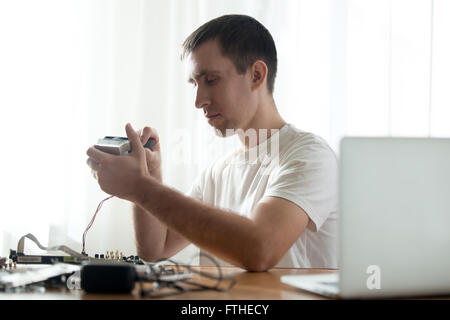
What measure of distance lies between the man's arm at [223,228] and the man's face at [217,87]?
430 mm

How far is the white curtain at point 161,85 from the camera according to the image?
2201 mm

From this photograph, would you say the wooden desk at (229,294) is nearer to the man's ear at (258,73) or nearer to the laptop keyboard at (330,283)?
the laptop keyboard at (330,283)

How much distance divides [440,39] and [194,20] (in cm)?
116

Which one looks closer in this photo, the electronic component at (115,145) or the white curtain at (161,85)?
the electronic component at (115,145)

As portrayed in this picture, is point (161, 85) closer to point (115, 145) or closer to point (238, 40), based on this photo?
point (238, 40)

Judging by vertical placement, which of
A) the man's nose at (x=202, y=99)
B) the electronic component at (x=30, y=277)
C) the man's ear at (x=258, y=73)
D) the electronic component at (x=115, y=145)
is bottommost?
the electronic component at (x=30, y=277)

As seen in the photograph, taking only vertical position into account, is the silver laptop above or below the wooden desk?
above

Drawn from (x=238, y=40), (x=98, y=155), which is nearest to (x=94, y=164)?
(x=98, y=155)

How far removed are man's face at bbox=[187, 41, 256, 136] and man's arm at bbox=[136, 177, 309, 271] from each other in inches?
16.9

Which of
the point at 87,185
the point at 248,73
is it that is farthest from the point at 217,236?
the point at 87,185

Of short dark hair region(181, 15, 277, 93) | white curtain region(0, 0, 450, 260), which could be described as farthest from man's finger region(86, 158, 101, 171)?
white curtain region(0, 0, 450, 260)

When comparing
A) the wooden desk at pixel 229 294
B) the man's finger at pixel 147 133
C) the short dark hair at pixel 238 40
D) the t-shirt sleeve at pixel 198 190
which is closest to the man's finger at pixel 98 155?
the man's finger at pixel 147 133

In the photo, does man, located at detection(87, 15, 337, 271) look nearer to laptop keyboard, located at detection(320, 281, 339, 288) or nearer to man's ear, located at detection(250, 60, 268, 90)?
man's ear, located at detection(250, 60, 268, 90)

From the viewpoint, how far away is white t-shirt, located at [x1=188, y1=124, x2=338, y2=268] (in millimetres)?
1059
